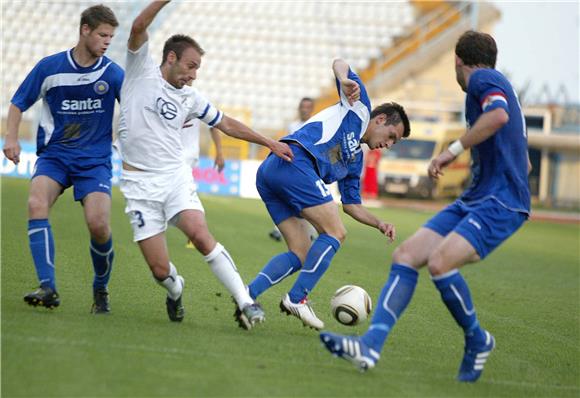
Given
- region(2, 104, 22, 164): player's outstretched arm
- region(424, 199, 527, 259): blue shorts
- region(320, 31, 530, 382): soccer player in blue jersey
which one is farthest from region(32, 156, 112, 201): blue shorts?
region(424, 199, 527, 259): blue shorts

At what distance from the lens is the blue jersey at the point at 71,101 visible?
7609mm

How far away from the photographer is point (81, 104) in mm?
7668

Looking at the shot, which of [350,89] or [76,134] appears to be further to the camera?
[76,134]

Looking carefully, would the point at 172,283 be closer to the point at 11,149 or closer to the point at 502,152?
the point at 11,149

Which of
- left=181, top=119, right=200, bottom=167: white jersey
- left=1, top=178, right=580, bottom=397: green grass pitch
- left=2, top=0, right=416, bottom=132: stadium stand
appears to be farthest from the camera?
left=2, top=0, right=416, bottom=132: stadium stand

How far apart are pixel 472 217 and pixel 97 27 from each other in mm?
3062

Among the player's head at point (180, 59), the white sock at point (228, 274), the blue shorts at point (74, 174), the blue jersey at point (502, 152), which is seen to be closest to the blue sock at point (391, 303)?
the blue jersey at point (502, 152)

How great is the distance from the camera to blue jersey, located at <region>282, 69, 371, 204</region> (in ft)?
25.5

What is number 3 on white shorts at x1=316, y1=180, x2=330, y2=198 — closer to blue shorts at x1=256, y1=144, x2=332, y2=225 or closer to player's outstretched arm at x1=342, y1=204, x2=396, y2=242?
blue shorts at x1=256, y1=144, x2=332, y2=225

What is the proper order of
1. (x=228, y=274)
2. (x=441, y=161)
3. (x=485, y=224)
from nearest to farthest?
(x=441, y=161), (x=485, y=224), (x=228, y=274)

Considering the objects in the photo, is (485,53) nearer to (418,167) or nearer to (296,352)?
(296,352)

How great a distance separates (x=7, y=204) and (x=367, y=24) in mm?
24827

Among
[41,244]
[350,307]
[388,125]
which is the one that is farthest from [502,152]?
[41,244]

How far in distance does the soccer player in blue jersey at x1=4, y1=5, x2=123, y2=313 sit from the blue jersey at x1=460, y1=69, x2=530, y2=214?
2770mm
